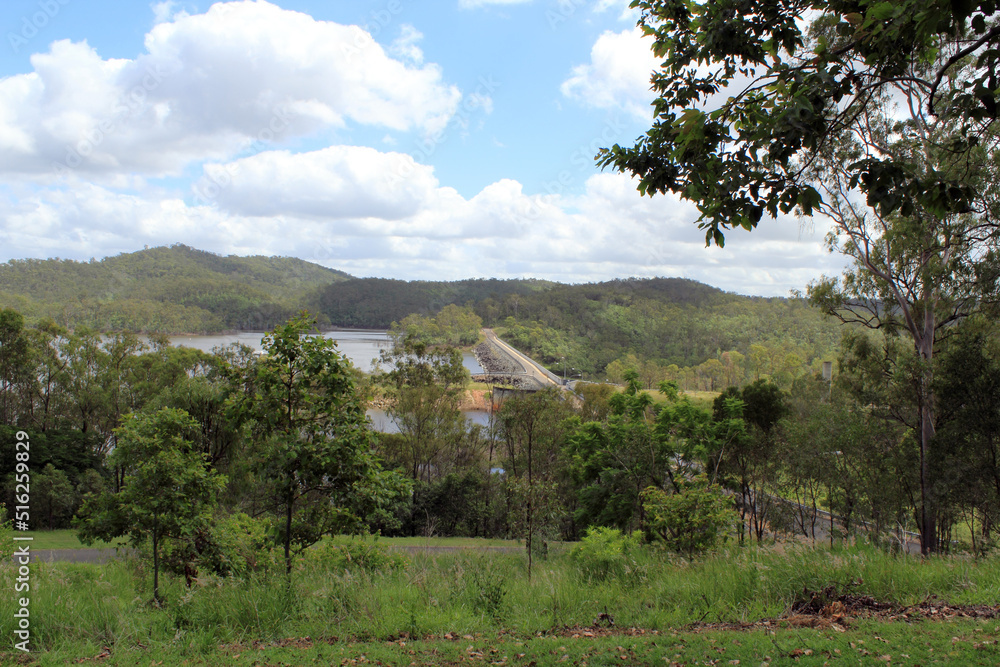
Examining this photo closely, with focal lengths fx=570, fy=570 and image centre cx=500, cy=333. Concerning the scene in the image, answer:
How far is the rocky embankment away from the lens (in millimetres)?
50406

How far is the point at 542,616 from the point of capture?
15.4ft

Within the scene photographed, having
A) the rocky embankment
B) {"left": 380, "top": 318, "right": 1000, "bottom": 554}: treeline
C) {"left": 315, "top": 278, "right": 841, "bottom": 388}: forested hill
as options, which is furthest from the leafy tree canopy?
{"left": 315, "top": 278, "right": 841, "bottom": 388}: forested hill

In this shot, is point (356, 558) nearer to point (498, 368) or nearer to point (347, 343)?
point (498, 368)

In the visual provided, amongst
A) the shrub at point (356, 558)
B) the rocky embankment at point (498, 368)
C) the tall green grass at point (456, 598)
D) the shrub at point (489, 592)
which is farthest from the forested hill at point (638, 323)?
the shrub at point (489, 592)

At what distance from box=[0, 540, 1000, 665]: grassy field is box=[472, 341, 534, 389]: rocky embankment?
38.3m

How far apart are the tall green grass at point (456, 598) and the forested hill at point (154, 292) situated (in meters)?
37.7

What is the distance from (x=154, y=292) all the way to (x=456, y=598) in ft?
365

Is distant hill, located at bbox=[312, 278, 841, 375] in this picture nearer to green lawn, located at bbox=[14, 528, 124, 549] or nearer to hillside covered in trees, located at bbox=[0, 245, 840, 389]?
hillside covered in trees, located at bbox=[0, 245, 840, 389]

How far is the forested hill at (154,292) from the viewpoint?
214ft

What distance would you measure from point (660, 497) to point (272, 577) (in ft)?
21.1

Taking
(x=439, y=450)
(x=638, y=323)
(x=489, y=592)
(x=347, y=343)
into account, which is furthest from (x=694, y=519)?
(x=638, y=323)

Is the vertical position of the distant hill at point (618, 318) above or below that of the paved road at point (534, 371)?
above

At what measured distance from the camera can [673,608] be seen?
4.87 meters

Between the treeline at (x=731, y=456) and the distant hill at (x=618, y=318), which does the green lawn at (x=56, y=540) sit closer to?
the treeline at (x=731, y=456)
